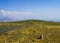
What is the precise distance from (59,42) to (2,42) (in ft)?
29.6

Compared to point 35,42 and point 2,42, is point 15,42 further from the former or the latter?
point 35,42

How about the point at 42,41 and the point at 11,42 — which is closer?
the point at 11,42

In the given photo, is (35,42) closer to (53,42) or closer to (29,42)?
(29,42)

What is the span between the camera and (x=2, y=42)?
74.2 ft

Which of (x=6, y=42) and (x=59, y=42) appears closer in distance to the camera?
(x=6, y=42)

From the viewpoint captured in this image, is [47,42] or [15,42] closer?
[15,42]

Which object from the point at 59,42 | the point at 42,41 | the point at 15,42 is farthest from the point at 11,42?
the point at 59,42

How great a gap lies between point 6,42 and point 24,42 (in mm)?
2580

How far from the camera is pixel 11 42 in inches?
915

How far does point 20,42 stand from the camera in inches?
912

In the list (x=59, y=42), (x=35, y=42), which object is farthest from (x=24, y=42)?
(x=59, y=42)

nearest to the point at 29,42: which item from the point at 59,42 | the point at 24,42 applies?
the point at 24,42

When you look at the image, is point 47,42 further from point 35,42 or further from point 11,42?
point 11,42

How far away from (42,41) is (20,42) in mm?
4194
